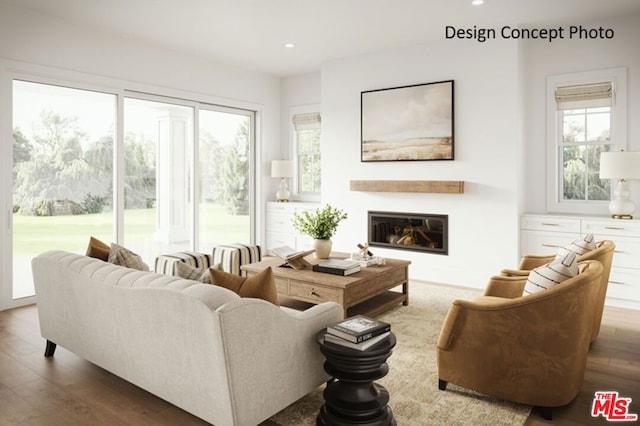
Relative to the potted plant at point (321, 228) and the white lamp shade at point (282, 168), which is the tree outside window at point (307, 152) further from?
the potted plant at point (321, 228)

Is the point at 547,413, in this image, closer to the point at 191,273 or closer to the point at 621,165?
the point at 191,273

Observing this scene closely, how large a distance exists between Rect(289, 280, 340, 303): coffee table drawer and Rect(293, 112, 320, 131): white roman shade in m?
3.69

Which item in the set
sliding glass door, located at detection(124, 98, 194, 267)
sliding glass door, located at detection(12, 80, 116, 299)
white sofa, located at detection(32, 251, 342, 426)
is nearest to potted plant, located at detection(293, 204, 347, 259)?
white sofa, located at detection(32, 251, 342, 426)

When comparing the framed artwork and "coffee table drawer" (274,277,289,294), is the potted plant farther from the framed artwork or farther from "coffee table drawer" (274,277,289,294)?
the framed artwork

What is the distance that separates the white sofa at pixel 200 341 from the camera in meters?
1.98

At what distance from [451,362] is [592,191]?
3.45 m

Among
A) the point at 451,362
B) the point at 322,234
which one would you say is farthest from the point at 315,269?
the point at 451,362

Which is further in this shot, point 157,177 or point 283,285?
point 157,177

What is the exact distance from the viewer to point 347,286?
357cm

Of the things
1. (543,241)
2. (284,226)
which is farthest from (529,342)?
(284,226)

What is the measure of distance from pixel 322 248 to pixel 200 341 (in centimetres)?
236

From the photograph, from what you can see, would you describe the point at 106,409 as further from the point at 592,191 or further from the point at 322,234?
the point at 592,191

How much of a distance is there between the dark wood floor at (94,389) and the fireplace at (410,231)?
7.18ft

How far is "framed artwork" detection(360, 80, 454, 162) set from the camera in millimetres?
5398
